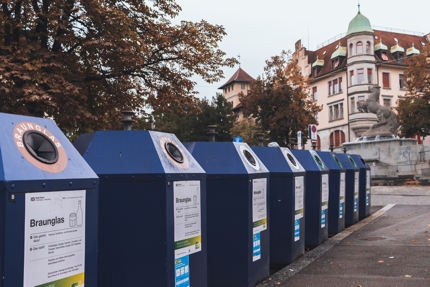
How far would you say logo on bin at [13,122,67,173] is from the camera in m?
2.90

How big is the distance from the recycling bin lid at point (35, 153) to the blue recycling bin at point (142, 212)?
750mm

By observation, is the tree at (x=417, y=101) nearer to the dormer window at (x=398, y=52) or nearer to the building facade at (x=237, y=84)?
the dormer window at (x=398, y=52)

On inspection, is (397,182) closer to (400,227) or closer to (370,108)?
(370,108)

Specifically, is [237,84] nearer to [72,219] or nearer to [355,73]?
[355,73]

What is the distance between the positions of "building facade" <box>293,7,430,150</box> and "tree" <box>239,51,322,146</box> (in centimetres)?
1447

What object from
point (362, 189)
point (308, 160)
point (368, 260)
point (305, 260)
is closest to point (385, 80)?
point (362, 189)

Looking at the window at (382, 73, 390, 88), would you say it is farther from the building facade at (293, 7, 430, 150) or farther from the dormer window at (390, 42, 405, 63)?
the dormer window at (390, 42, 405, 63)

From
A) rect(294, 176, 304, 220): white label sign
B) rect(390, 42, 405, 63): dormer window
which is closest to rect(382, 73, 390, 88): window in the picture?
rect(390, 42, 405, 63): dormer window

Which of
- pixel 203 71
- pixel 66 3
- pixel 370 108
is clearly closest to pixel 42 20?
pixel 66 3

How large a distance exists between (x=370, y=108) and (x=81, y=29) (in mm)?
20264

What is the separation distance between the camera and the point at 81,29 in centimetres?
1473

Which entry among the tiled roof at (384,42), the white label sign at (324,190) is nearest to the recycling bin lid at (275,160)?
the white label sign at (324,190)

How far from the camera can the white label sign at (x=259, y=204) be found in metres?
5.58

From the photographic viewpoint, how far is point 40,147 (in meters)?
3.07
